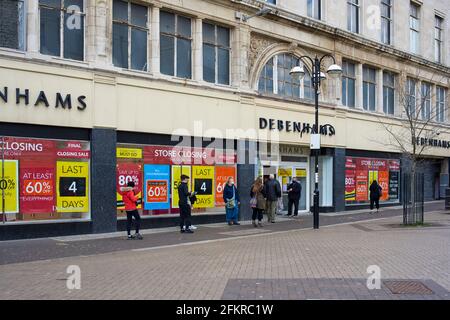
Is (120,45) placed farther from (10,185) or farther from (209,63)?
(10,185)

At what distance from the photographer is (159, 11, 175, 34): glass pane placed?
18016 mm

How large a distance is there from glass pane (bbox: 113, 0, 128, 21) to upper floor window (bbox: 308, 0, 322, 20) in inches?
406

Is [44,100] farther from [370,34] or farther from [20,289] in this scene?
[370,34]

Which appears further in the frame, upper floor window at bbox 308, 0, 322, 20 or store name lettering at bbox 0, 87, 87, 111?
upper floor window at bbox 308, 0, 322, 20

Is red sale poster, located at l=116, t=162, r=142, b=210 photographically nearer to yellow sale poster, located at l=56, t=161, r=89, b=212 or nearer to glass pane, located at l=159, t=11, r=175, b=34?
yellow sale poster, located at l=56, t=161, r=89, b=212

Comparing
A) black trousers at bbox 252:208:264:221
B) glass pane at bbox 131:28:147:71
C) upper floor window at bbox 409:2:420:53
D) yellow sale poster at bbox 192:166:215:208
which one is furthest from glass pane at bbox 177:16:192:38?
upper floor window at bbox 409:2:420:53

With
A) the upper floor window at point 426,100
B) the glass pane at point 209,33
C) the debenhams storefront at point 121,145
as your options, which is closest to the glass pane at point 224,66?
the glass pane at point 209,33

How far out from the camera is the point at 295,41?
22.9 metres

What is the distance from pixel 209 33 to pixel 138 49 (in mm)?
3428

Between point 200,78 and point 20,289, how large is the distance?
12.2 metres

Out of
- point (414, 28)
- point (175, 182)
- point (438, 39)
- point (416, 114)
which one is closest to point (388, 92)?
Result: point (416, 114)
